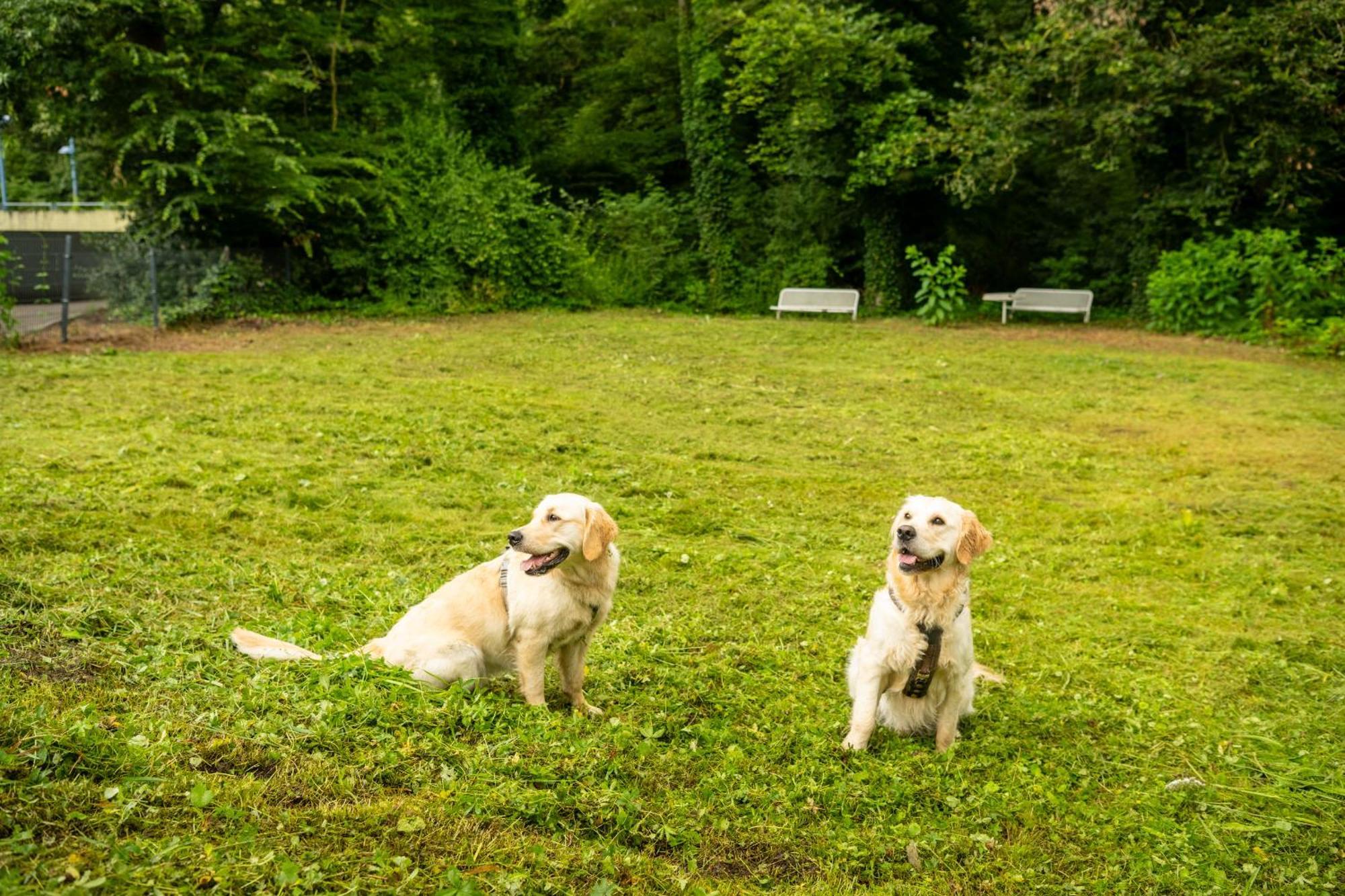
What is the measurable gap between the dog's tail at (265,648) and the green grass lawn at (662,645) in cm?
8

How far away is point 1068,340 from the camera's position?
1884 cm

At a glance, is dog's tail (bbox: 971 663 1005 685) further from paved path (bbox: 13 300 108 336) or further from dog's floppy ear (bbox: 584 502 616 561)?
paved path (bbox: 13 300 108 336)

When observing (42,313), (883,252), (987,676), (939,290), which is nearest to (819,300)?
(883,252)

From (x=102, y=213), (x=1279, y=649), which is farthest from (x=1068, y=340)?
(x=102, y=213)

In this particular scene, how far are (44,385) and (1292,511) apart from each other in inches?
493

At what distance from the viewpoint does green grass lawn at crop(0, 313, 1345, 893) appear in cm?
319

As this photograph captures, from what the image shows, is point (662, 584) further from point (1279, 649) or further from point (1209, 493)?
point (1209, 493)

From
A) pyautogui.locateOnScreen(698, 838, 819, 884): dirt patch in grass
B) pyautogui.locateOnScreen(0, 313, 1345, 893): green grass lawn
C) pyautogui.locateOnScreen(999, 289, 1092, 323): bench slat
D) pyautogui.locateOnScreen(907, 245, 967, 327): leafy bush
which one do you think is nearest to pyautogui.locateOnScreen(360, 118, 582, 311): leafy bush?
pyautogui.locateOnScreen(907, 245, 967, 327): leafy bush

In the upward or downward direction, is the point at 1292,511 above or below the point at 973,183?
below

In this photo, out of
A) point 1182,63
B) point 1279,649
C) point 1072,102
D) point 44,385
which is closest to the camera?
point 1279,649

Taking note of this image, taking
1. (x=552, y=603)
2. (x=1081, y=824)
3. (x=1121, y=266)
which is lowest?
(x=1081, y=824)

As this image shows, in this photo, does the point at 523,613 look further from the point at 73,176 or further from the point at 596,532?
the point at 73,176

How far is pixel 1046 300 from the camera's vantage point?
72.6 ft

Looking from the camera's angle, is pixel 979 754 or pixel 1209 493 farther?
pixel 1209 493
